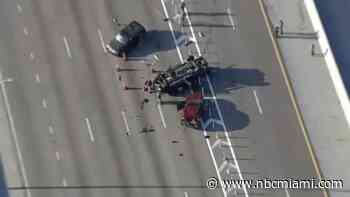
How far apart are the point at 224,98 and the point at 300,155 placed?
910cm

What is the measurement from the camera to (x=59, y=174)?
79.3m

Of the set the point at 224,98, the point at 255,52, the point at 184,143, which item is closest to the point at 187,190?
the point at 184,143

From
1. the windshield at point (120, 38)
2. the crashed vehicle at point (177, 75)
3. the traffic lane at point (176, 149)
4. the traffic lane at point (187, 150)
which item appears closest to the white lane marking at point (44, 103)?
the traffic lane at point (176, 149)

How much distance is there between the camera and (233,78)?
3332 inches

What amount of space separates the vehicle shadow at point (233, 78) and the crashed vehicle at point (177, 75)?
146 centimetres

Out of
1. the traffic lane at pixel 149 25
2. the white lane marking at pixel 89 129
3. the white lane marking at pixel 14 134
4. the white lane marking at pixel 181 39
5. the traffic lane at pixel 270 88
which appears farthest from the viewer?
the white lane marking at pixel 181 39

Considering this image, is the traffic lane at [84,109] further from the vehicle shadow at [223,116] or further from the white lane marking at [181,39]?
the vehicle shadow at [223,116]

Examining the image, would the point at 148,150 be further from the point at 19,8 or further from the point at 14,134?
the point at 19,8

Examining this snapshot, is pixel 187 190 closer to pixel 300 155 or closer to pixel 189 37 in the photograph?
pixel 300 155

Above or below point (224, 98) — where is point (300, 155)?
below

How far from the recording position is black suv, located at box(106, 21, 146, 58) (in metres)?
84.9

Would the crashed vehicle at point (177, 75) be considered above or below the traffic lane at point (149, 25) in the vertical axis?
below

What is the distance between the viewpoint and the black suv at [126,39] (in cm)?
8494

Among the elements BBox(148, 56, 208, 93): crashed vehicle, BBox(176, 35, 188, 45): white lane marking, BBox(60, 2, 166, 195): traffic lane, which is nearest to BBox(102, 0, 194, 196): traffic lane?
BBox(60, 2, 166, 195): traffic lane
